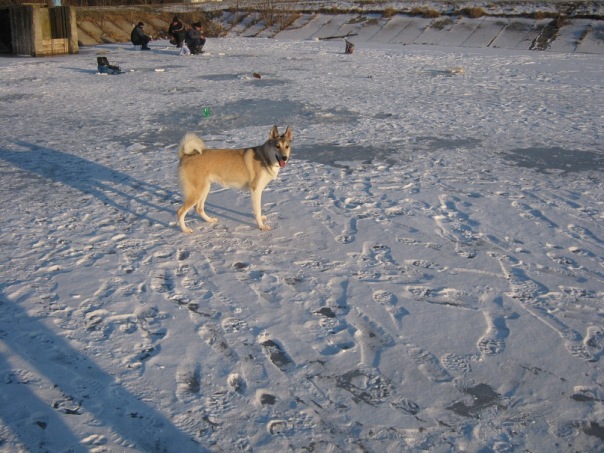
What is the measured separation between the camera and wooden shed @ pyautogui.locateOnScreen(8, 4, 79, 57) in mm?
23547

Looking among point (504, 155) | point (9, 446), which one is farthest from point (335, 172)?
point (9, 446)

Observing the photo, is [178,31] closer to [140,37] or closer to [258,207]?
[140,37]

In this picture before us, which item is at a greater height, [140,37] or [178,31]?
[178,31]

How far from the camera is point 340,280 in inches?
210

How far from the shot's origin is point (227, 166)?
6391 millimetres

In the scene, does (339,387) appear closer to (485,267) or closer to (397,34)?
(485,267)

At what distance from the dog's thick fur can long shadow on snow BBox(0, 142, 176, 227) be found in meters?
0.69

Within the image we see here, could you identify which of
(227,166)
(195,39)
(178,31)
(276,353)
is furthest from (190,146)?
(178,31)

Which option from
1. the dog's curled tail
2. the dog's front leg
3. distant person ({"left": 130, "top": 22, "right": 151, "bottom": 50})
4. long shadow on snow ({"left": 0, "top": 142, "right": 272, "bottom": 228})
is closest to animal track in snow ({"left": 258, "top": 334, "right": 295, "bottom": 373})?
the dog's front leg

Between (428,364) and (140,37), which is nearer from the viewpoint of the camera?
(428,364)

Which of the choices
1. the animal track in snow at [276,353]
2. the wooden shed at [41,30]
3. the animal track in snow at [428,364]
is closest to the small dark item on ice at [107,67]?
the wooden shed at [41,30]

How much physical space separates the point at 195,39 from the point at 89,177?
1694cm

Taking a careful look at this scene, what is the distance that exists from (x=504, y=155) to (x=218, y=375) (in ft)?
22.6

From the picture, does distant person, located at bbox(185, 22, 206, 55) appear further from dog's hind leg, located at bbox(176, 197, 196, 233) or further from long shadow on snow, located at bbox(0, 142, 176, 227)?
dog's hind leg, located at bbox(176, 197, 196, 233)
